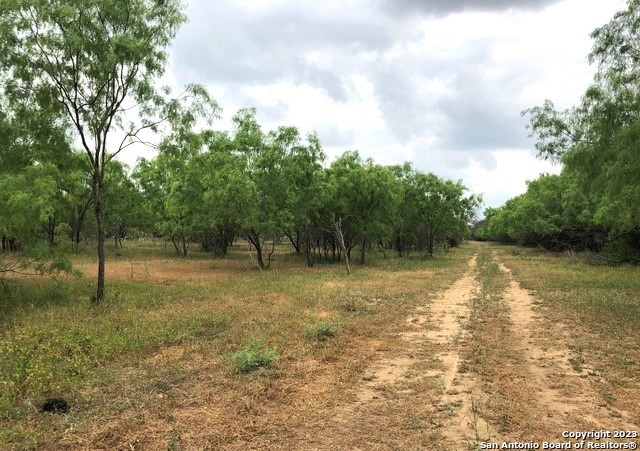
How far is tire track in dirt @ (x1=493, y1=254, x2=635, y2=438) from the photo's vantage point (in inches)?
186

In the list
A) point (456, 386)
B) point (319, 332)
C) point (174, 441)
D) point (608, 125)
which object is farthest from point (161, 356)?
point (608, 125)

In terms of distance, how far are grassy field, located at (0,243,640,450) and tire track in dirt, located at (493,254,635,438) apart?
0.16 m

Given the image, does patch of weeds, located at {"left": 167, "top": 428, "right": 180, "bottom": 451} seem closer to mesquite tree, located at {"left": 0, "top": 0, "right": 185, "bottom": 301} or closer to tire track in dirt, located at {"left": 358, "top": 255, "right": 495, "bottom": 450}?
tire track in dirt, located at {"left": 358, "top": 255, "right": 495, "bottom": 450}

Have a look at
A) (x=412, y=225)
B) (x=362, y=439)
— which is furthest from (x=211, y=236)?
(x=362, y=439)

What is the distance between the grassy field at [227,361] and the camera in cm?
479

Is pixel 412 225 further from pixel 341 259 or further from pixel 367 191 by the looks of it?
pixel 367 191

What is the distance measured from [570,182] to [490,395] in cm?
3962

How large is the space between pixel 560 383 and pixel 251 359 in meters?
4.54

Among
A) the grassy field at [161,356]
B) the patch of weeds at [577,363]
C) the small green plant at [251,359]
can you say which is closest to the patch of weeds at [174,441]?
the grassy field at [161,356]

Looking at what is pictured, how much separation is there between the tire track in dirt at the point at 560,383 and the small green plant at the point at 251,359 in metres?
3.95

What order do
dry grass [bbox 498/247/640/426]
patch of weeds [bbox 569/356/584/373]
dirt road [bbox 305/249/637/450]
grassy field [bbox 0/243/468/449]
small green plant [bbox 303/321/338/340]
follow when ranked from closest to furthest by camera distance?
dirt road [bbox 305/249/637/450], grassy field [bbox 0/243/468/449], dry grass [bbox 498/247/640/426], patch of weeds [bbox 569/356/584/373], small green plant [bbox 303/321/338/340]

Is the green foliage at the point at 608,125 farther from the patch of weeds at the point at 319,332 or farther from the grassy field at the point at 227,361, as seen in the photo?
the patch of weeds at the point at 319,332

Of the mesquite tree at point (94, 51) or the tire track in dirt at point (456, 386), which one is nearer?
the tire track in dirt at point (456, 386)

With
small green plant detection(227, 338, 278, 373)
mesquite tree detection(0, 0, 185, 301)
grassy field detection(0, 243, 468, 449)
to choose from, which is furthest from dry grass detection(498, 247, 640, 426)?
mesquite tree detection(0, 0, 185, 301)
